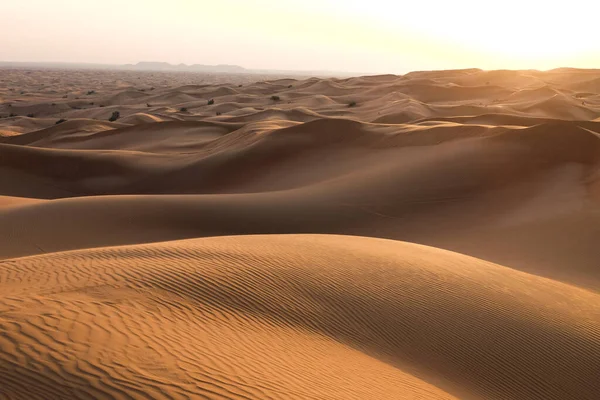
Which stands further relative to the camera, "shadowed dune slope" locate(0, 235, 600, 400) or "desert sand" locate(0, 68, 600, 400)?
"desert sand" locate(0, 68, 600, 400)

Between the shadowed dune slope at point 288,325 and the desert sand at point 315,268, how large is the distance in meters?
0.02

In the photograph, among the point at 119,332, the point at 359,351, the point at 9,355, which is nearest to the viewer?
the point at 9,355

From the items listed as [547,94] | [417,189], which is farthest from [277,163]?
[547,94]

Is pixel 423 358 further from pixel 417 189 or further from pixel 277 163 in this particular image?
pixel 277 163

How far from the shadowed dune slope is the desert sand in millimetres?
24

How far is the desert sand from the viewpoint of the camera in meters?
4.21

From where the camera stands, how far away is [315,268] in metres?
7.32

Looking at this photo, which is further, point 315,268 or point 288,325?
point 315,268

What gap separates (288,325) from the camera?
5.63 meters

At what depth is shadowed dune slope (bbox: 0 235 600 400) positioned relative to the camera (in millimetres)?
3854

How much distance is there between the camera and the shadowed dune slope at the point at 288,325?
12.6 feet

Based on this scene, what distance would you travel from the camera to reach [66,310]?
4.64 meters

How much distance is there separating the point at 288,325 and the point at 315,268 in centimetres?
176

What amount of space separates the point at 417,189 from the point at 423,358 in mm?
9664
